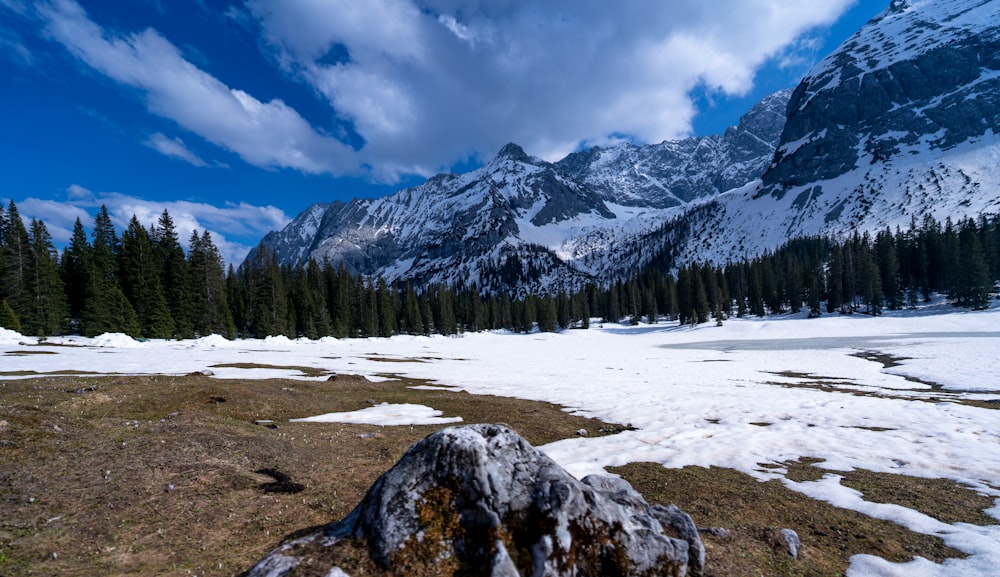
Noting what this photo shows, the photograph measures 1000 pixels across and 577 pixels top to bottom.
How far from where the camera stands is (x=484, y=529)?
464cm

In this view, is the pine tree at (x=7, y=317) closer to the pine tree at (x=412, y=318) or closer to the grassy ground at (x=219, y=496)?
the grassy ground at (x=219, y=496)

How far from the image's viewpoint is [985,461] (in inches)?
412

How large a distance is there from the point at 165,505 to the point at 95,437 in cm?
442

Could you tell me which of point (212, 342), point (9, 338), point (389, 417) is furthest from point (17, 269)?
point (389, 417)

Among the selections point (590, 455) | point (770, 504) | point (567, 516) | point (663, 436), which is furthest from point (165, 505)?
point (663, 436)

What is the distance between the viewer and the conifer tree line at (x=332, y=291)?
2040 inches

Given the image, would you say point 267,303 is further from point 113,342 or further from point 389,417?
point 389,417

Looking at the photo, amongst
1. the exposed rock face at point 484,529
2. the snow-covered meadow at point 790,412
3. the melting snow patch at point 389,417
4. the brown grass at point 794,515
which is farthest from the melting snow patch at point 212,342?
the exposed rock face at point 484,529

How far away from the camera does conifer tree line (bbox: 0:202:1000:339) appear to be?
51.8 metres

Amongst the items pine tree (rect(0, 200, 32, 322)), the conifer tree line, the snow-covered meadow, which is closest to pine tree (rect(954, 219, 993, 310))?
the conifer tree line

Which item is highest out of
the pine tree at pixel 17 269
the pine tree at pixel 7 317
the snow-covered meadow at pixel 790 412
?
the pine tree at pixel 17 269

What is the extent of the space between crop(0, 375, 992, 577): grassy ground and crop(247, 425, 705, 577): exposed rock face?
124 cm

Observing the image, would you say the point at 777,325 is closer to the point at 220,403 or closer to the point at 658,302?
the point at 658,302

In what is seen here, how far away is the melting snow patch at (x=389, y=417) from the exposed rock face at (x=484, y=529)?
1020cm
